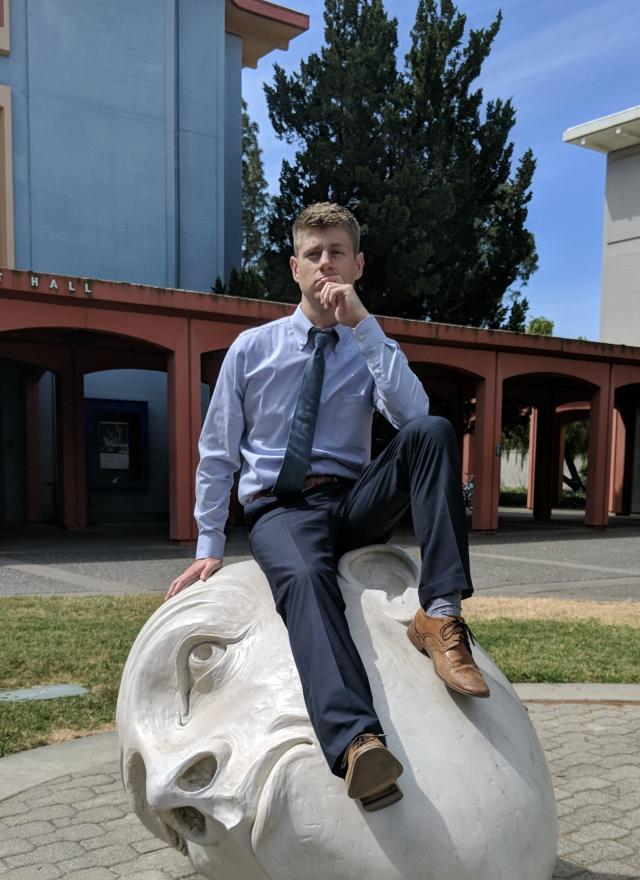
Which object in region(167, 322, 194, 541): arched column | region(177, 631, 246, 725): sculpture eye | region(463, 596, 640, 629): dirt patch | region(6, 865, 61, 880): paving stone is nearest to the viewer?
region(177, 631, 246, 725): sculpture eye

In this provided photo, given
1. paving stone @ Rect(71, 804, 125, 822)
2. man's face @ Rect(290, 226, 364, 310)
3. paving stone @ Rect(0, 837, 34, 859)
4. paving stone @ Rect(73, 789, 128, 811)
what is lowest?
paving stone @ Rect(73, 789, 128, 811)

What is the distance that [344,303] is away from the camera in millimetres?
2484

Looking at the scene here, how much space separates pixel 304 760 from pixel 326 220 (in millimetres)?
1660

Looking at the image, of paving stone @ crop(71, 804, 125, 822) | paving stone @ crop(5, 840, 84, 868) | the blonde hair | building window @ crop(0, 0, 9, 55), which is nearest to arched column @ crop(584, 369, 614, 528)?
building window @ crop(0, 0, 9, 55)

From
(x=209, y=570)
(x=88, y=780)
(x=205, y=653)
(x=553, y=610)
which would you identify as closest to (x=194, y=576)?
(x=209, y=570)

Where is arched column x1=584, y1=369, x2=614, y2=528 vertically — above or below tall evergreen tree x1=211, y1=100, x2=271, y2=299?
below

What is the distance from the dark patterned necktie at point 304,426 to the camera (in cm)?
263

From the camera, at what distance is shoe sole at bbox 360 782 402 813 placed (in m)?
1.96

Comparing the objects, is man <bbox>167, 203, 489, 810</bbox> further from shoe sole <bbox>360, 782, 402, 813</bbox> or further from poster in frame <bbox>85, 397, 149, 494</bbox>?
poster in frame <bbox>85, 397, 149, 494</bbox>

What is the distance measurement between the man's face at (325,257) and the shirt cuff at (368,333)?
0.17 m

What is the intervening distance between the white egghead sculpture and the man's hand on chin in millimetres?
792

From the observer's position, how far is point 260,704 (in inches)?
86.4

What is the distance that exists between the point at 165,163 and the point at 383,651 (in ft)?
56.4

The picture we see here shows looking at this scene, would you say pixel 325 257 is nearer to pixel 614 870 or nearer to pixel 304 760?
pixel 304 760
